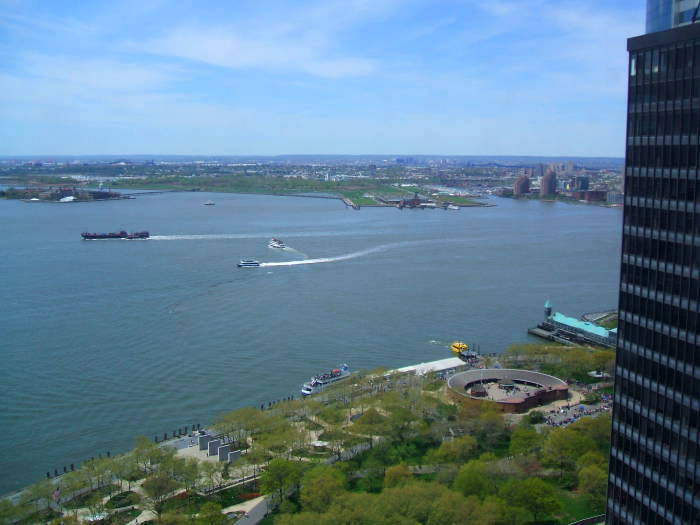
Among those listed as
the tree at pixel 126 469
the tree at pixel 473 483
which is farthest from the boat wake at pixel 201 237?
the tree at pixel 473 483

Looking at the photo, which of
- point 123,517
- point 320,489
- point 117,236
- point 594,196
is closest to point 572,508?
point 320,489

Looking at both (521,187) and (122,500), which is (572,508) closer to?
(122,500)

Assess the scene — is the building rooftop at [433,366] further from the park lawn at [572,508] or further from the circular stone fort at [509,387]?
the park lawn at [572,508]

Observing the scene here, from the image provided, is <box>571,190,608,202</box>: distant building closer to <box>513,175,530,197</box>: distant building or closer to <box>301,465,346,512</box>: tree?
<box>513,175,530,197</box>: distant building

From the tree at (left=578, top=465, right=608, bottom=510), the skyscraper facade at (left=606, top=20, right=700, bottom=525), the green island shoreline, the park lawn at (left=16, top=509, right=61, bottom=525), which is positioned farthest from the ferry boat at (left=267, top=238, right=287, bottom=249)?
the skyscraper facade at (left=606, top=20, right=700, bottom=525)

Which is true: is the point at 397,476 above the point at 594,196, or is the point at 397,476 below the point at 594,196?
below

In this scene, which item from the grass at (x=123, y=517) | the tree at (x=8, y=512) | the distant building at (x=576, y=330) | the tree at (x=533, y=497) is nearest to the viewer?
the tree at (x=8, y=512)
